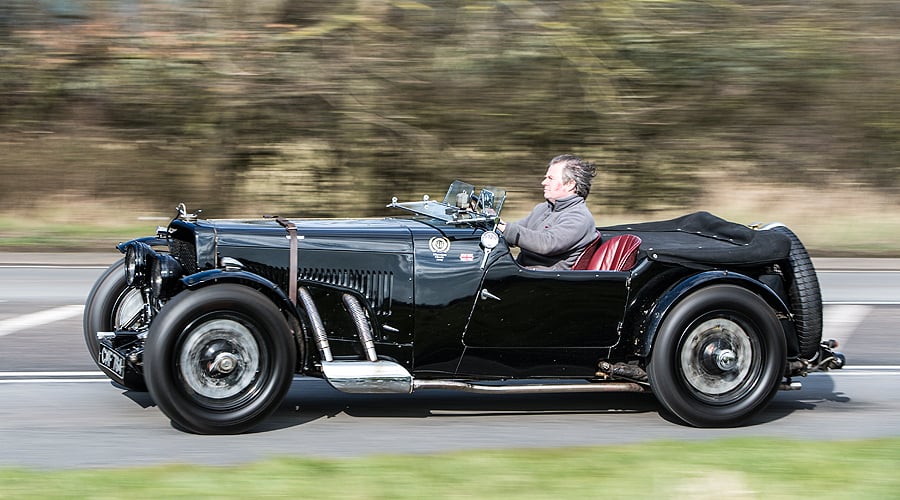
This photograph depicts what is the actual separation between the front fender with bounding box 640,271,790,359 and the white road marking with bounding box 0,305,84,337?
212 inches

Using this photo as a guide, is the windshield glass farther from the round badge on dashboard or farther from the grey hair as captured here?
the grey hair

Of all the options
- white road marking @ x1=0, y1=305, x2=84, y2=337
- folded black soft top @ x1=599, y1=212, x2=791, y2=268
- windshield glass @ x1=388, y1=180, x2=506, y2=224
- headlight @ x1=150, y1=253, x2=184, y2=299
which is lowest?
white road marking @ x1=0, y1=305, x2=84, y2=337

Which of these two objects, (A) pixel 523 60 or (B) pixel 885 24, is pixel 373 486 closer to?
(A) pixel 523 60

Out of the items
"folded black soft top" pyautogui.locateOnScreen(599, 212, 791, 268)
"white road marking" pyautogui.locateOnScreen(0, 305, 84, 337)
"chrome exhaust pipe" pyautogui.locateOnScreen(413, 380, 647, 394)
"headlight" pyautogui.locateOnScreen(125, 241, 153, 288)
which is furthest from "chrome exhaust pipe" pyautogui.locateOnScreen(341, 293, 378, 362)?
"white road marking" pyautogui.locateOnScreen(0, 305, 84, 337)

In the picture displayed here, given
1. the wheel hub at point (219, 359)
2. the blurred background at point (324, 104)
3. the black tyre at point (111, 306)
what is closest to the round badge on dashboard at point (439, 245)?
the wheel hub at point (219, 359)

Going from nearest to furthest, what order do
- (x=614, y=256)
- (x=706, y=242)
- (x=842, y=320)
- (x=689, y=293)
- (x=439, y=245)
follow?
1. (x=439, y=245)
2. (x=689, y=293)
3. (x=614, y=256)
4. (x=706, y=242)
5. (x=842, y=320)

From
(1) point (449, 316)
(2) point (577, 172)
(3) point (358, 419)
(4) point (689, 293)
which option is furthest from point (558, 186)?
(3) point (358, 419)

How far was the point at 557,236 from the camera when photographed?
656cm

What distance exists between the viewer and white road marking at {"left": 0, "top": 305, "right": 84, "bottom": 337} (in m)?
9.50

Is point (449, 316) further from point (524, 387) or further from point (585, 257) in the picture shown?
point (585, 257)

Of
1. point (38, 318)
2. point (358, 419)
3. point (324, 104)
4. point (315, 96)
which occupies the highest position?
point (315, 96)

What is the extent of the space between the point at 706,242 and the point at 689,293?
0.84 m

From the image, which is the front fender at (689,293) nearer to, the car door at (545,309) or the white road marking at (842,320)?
the car door at (545,309)

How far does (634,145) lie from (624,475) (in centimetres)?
1470
